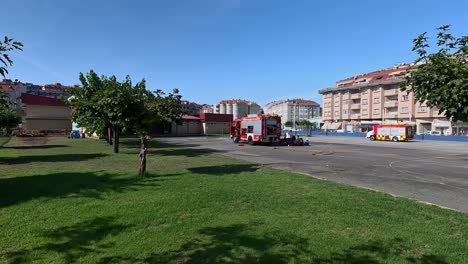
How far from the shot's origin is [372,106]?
9438 centimetres

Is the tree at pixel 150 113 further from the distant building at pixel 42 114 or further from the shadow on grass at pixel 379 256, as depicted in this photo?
the distant building at pixel 42 114

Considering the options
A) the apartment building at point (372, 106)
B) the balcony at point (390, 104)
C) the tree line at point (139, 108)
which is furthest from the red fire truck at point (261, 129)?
the balcony at point (390, 104)

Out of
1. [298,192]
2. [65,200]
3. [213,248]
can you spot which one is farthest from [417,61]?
[65,200]

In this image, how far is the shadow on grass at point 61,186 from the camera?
8125 mm

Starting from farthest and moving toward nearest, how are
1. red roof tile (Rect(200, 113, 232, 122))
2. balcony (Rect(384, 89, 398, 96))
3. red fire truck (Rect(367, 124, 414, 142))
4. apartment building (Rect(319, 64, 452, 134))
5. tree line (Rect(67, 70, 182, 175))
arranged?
balcony (Rect(384, 89, 398, 96))
apartment building (Rect(319, 64, 452, 134))
red roof tile (Rect(200, 113, 232, 122))
red fire truck (Rect(367, 124, 414, 142))
tree line (Rect(67, 70, 182, 175))

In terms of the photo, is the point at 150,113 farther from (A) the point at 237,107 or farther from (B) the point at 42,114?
(A) the point at 237,107

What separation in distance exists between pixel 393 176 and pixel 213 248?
9874mm

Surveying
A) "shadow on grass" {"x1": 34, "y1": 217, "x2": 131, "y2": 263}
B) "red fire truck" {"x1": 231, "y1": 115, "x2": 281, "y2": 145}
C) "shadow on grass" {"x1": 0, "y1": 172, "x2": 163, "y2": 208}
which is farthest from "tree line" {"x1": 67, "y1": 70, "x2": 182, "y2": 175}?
"red fire truck" {"x1": 231, "y1": 115, "x2": 281, "y2": 145}

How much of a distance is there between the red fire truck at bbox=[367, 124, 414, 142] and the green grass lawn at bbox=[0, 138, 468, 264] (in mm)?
43014

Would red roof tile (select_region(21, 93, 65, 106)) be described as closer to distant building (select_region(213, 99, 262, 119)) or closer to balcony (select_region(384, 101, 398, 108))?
balcony (select_region(384, 101, 398, 108))

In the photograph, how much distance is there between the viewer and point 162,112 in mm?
12508

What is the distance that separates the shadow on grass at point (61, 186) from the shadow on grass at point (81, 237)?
7.26 ft

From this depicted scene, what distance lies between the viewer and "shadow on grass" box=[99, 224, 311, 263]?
4.39 meters

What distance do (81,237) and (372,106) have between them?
97939 mm
